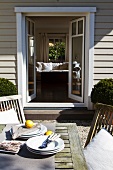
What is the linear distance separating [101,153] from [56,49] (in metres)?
12.2

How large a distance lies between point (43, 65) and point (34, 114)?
603 cm

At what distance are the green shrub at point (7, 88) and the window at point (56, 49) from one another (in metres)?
8.76

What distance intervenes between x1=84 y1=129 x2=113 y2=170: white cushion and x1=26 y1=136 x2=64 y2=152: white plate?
1.38 ft

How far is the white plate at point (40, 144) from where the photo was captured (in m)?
1.94

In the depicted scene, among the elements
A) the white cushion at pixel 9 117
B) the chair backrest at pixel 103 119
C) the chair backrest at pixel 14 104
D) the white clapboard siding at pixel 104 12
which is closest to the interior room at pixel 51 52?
the white clapboard siding at pixel 104 12

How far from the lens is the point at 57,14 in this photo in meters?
5.77

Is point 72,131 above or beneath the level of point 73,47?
beneath

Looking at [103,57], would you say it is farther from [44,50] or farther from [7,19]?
[44,50]

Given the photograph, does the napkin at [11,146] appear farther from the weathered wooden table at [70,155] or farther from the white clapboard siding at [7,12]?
the white clapboard siding at [7,12]

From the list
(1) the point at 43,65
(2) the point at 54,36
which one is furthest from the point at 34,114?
(2) the point at 54,36

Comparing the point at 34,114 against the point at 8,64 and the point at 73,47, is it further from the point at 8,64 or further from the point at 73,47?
the point at 73,47

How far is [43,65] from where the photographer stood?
11547 millimetres

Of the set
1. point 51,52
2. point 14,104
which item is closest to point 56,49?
point 51,52

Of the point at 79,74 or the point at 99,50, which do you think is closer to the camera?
the point at 99,50
